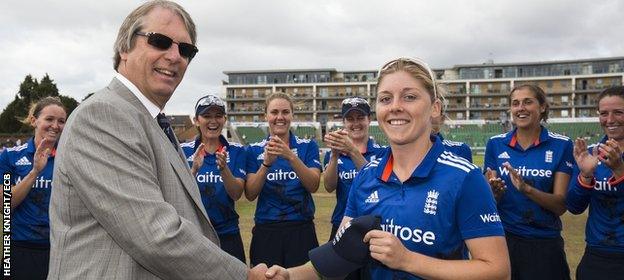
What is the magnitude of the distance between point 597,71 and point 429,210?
365ft

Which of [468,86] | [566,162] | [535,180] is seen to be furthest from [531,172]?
[468,86]

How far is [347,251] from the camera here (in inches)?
98.5

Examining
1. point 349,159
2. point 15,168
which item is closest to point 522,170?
point 349,159

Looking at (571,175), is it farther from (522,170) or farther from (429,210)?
(429,210)

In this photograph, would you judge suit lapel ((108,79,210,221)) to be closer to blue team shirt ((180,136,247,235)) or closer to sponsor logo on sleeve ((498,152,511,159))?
blue team shirt ((180,136,247,235))

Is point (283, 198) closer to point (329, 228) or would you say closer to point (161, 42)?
point (161, 42)

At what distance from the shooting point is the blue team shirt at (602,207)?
4441 mm

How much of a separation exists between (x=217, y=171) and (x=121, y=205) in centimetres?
341

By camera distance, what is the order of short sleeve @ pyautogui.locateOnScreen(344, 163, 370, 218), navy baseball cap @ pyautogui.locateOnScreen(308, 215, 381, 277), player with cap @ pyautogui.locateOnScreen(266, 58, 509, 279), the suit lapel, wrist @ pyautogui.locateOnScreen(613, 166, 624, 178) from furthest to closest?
wrist @ pyautogui.locateOnScreen(613, 166, 624, 178), short sleeve @ pyautogui.locateOnScreen(344, 163, 370, 218), the suit lapel, navy baseball cap @ pyautogui.locateOnScreen(308, 215, 381, 277), player with cap @ pyautogui.locateOnScreen(266, 58, 509, 279)

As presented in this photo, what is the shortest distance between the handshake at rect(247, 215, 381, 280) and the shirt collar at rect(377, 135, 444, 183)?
354 millimetres

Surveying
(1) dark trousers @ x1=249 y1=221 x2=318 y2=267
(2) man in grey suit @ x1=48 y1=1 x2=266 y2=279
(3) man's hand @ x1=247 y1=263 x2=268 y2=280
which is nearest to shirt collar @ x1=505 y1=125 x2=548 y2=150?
(1) dark trousers @ x1=249 y1=221 x2=318 y2=267

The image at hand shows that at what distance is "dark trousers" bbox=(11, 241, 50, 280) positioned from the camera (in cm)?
511

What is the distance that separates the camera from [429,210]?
8.19 ft

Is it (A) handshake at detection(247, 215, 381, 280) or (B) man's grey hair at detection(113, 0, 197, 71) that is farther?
(B) man's grey hair at detection(113, 0, 197, 71)
